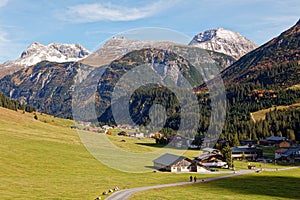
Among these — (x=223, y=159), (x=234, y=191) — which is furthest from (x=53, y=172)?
(x=223, y=159)

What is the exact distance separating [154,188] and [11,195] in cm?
2361

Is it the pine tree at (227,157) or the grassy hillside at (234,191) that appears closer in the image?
the grassy hillside at (234,191)

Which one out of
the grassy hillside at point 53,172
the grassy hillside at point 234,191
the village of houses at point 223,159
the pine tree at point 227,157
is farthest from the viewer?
the pine tree at point 227,157

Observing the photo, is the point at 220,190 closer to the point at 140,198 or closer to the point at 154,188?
the point at 154,188

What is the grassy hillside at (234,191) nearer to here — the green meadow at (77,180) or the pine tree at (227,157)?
the green meadow at (77,180)

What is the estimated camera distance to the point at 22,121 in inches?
5984

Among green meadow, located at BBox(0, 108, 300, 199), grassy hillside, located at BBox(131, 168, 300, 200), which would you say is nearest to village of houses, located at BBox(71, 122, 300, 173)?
green meadow, located at BBox(0, 108, 300, 199)

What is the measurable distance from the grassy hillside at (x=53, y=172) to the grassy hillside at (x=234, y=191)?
8.30 meters

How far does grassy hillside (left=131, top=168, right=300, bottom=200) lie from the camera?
53688 mm

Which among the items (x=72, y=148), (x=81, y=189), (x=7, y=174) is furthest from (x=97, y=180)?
(x=72, y=148)

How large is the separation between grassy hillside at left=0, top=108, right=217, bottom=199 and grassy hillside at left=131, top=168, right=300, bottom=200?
8.30 metres

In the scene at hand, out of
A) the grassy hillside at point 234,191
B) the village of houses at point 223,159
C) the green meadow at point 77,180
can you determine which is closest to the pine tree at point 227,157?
the village of houses at point 223,159

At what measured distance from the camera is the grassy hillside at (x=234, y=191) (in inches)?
2114

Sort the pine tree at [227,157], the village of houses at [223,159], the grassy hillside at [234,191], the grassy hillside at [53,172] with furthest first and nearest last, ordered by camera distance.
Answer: the pine tree at [227,157]
the village of houses at [223,159]
the grassy hillside at [53,172]
the grassy hillside at [234,191]
